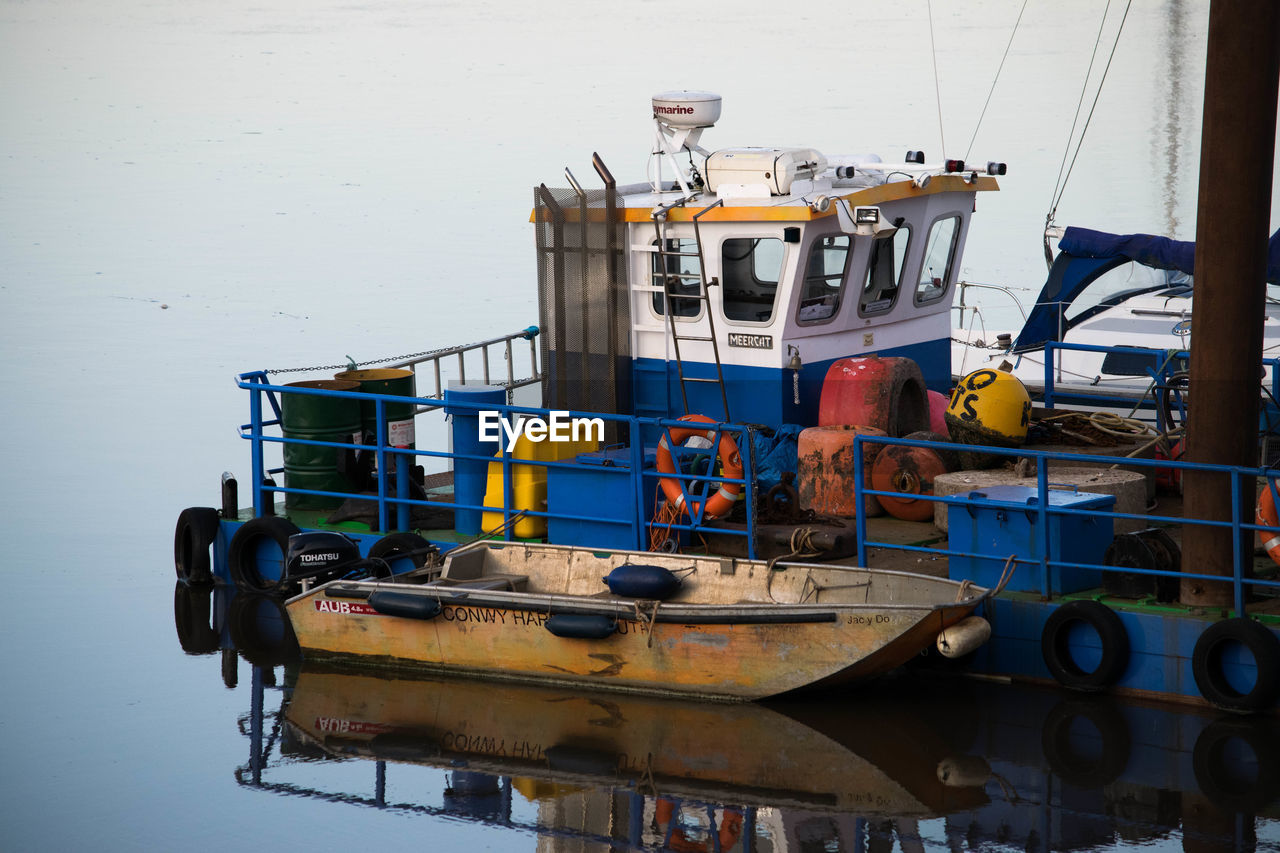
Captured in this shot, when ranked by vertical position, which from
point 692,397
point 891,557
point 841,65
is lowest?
point 891,557

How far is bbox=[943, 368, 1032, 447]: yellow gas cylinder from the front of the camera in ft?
42.1

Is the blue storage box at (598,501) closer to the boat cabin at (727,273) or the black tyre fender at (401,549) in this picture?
the black tyre fender at (401,549)

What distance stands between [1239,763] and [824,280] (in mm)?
4703

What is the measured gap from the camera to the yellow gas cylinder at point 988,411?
12.8 m

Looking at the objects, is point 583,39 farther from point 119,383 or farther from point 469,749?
point 469,749

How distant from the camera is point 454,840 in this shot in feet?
30.6

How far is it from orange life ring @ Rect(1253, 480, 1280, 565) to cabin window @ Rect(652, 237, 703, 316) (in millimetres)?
4177

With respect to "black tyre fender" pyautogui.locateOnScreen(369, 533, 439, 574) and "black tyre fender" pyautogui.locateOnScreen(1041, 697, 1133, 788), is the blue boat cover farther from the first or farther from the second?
"black tyre fender" pyautogui.locateOnScreen(369, 533, 439, 574)

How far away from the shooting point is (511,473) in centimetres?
1223

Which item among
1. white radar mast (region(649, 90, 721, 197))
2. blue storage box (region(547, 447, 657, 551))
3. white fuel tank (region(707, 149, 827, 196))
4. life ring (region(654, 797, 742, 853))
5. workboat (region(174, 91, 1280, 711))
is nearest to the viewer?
life ring (region(654, 797, 742, 853))

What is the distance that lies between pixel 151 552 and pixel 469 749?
6.10 meters

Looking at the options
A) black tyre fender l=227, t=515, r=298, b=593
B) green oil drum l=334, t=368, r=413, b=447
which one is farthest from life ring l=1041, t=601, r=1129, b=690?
black tyre fender l=227, t=515, r=298, b=593

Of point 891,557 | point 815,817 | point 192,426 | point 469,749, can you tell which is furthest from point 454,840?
point 192,426

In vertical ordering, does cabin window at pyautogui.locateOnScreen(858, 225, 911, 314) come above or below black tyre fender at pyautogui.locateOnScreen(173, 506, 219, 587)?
above
